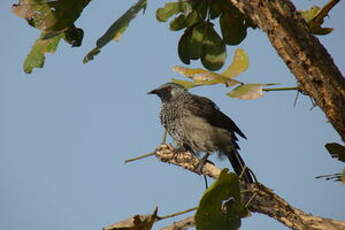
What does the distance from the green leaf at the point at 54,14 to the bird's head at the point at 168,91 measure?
312 cm

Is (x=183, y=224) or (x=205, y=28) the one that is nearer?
(x=183, y=224)

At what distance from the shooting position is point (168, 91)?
6.19 metres

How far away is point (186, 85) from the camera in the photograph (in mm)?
3131

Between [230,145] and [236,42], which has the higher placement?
[236,42]

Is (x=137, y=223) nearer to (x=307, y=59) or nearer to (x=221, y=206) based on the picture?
(x=221, y=206)

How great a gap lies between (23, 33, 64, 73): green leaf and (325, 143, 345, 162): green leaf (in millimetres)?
1747

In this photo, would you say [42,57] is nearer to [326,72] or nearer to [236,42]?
[236,42]

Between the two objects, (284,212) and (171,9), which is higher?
(171,9)

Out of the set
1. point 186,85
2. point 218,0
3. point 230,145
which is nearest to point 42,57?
point 186,85

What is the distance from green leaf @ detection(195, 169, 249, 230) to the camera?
8.01 feet

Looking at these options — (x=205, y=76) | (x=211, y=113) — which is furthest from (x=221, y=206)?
(x=211, y=113)

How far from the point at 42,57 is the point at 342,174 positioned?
192 cm

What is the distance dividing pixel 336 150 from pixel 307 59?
82 centimetres

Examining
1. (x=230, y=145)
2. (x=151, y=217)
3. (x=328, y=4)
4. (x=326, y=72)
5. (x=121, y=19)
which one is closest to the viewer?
(x=326, y=72)
